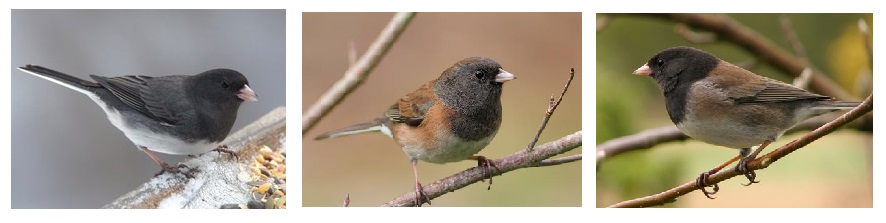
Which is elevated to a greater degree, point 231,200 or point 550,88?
point 550,88

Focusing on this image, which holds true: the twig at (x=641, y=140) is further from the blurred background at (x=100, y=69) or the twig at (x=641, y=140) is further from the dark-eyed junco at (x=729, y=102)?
the blurred background at (x=100, y=69)

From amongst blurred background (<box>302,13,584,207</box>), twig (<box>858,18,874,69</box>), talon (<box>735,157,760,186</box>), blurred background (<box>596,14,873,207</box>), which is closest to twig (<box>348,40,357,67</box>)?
blurred background (<box>302,13,584,207</box>)

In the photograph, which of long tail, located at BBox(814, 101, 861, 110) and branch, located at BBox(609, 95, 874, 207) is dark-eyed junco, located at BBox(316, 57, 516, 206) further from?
long tail, located at BBox(814, 101, 861, 110)

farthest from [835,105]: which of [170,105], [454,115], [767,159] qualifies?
[170,105]

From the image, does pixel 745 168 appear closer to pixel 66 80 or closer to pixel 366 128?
pixel 366 128

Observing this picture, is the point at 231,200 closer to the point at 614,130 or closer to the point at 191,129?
the point at 191,129

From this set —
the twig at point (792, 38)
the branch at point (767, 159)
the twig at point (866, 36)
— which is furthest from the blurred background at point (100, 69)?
the twig at point (866, 36)
